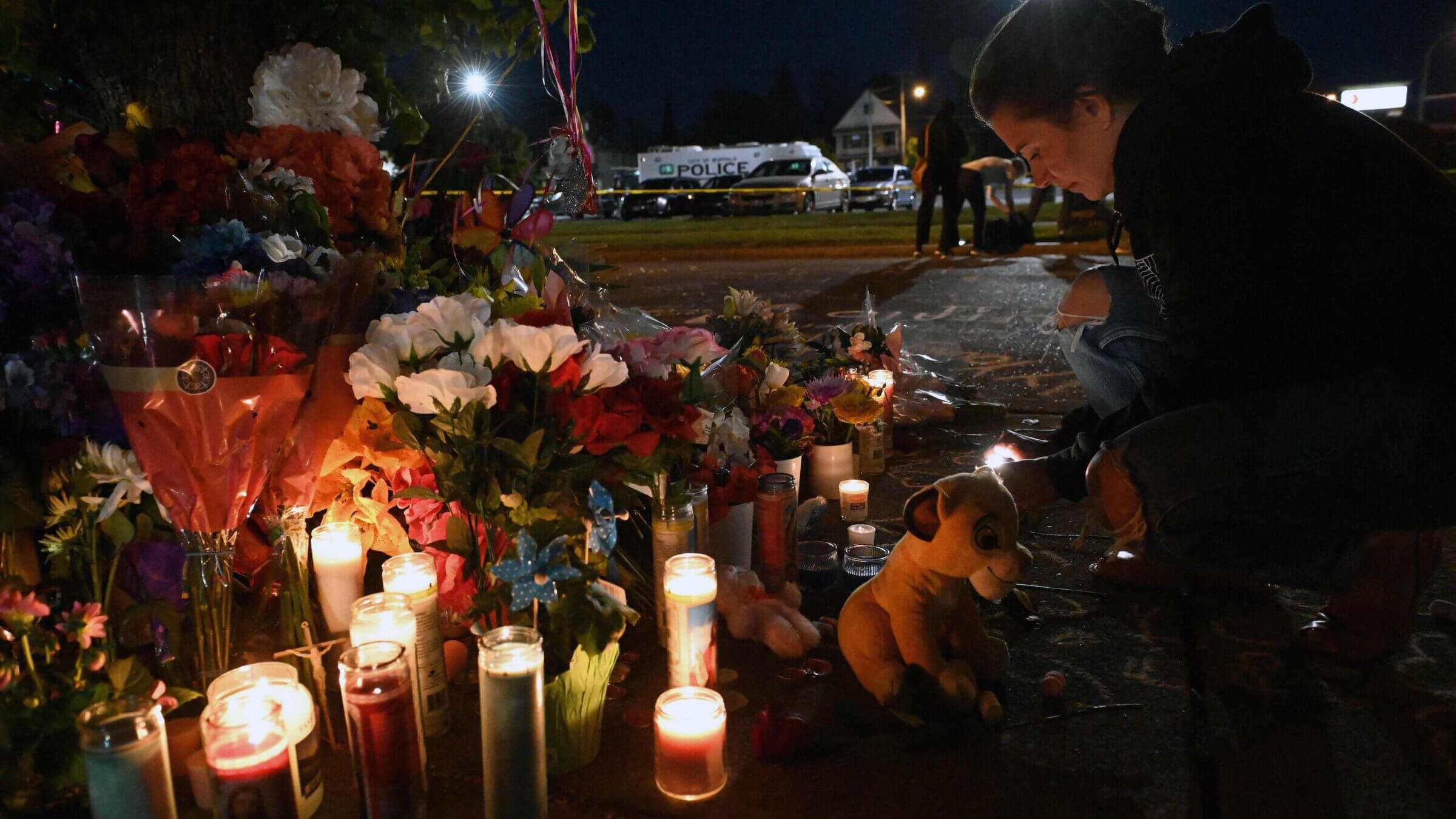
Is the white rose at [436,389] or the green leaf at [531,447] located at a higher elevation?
the white rose at [436,389]

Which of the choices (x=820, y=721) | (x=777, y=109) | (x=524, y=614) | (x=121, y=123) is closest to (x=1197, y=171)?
(x=820, y=721)

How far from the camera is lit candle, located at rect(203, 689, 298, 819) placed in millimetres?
1329

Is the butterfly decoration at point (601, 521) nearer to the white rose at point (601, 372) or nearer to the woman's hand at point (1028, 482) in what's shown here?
the white rose at point (601, 372)

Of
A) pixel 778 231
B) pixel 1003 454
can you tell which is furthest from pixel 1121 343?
pixel 778 231

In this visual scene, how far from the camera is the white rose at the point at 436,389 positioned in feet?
5.06

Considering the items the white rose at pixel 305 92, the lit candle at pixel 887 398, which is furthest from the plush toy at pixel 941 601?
the white rose at pixel 305 92

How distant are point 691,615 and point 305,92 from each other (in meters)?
1.64

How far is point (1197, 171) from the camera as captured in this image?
1.83 m

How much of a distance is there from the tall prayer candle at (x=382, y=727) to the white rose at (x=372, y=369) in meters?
0.43

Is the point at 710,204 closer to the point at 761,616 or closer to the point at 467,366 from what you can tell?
the point at 761,616

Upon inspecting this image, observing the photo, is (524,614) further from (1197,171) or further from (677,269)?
(677,269)

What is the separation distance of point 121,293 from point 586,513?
0.84 metres

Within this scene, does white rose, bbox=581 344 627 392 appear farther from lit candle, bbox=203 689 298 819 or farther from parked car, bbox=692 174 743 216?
parked car, bbox=692 174 743 216

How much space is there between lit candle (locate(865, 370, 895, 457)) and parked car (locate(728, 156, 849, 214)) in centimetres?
2022
